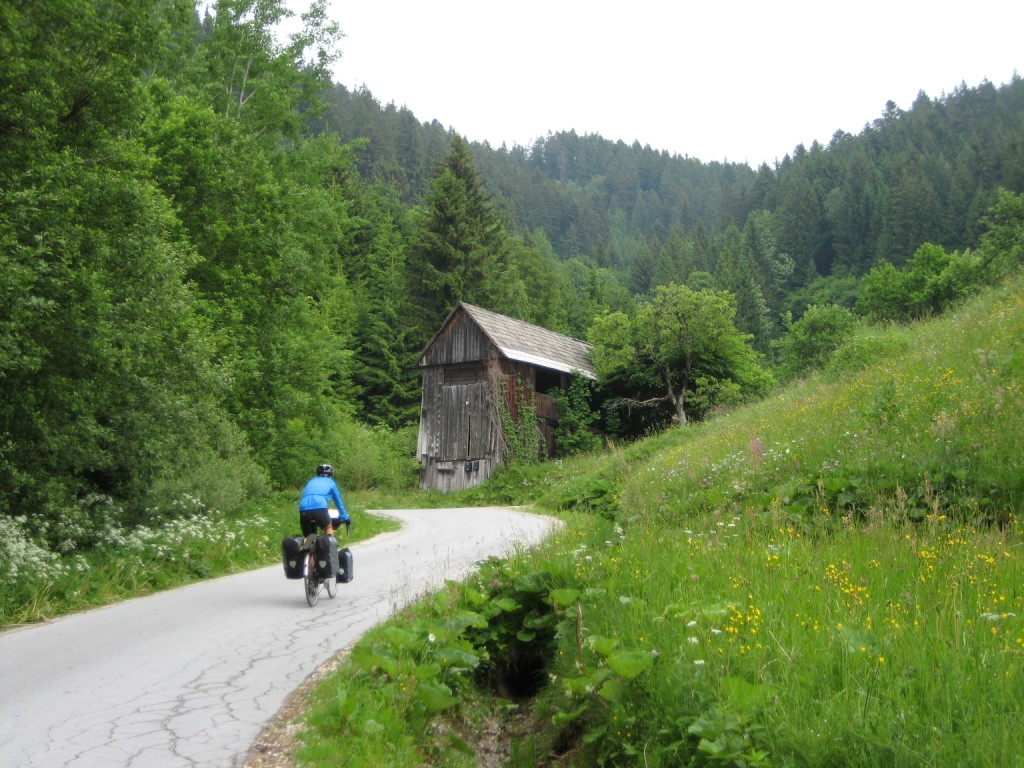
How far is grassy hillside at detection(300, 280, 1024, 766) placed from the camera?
3689 millimetres

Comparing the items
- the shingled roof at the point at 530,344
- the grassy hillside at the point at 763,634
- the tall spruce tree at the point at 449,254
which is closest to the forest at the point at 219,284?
the tall spruce tree at the point at 449,254

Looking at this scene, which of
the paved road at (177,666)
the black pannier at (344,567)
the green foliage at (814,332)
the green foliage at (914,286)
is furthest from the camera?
the green foliage at (914,286)

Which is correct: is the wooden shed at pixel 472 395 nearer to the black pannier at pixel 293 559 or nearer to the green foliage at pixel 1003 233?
the green foliage at pixel 1003 233

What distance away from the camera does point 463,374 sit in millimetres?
34812

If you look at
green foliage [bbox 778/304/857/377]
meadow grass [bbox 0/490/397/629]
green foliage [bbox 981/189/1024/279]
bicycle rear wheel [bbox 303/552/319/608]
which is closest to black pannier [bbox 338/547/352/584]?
bicycle rear wheel [bbox 303/552/319/608]

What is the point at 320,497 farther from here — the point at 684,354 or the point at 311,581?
the point at 684,354

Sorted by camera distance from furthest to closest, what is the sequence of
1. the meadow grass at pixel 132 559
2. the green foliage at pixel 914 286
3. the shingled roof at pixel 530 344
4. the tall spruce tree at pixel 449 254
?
1. the tall spruce tree at pixel 449 254
2. the green foliage at pixel 914 286
3. the shingled roof at pixel 530 344
4. the meadow grass at pixel 132 559

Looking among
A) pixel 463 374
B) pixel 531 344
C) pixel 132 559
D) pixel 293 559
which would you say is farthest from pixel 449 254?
pixel 293 559

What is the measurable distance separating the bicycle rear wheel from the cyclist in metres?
0.52

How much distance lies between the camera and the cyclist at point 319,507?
1023 cm

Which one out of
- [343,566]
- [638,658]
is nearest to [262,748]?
[638,658]

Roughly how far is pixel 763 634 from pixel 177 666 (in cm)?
495

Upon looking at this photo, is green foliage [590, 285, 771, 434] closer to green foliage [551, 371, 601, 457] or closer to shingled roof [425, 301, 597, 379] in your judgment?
green foliage [551, 371, 601, 457]

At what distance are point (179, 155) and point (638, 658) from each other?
19.8 metres
